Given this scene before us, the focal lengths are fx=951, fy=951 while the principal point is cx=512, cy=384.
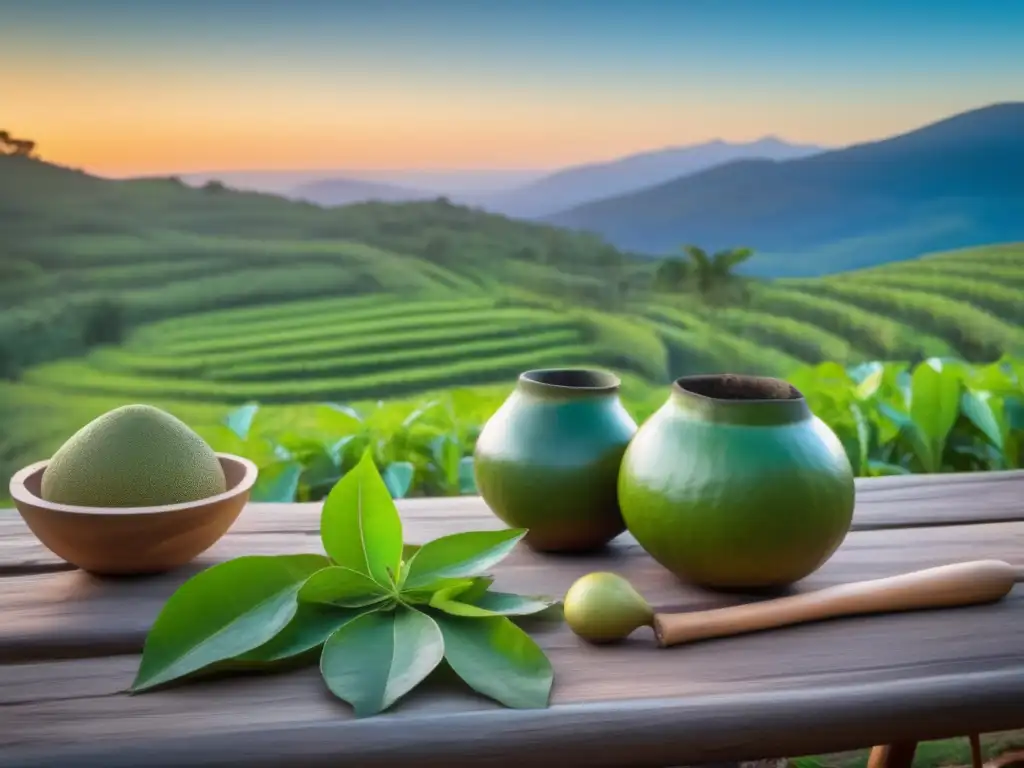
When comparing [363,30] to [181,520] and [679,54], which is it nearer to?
[679,54]

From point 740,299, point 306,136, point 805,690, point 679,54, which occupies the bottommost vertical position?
point 805,690

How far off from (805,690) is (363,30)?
4.56 ft

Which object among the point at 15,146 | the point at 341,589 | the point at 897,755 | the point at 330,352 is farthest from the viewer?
the point at 330,352

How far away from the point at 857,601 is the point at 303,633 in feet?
1.23

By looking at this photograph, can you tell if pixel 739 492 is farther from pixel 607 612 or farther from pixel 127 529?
pixel 127 529

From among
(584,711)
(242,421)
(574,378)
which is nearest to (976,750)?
(574,378)

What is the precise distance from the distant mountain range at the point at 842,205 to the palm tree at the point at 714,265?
53mm

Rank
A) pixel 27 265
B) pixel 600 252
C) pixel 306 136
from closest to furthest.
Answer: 1. pixel 27 265
2. pixel 306 136
3. pixel 600 252

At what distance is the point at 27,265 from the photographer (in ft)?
5.02

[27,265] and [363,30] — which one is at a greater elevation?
[363,30]

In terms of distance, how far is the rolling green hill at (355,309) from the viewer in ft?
5.03

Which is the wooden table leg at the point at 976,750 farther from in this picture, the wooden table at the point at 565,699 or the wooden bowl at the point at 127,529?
the wooden bowl at the point at 127,529

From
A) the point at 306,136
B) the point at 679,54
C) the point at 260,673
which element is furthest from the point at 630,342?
the point at 260,673

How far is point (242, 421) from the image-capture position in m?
1.33
